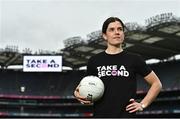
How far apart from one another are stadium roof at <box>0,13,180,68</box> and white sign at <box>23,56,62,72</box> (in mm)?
1050

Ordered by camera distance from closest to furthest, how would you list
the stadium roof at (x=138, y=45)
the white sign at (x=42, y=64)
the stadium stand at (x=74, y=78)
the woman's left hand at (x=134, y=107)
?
the woman's left hand at (x=134, y=107), the stadium roof at (x=138, y=45), the stadium stand at (x=74, y=78), the white sign at (x=42, y=64)

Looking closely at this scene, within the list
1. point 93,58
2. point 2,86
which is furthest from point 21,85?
point 93,58

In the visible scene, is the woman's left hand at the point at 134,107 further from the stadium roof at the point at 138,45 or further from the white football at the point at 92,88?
the stadium roof at the point at 138,45

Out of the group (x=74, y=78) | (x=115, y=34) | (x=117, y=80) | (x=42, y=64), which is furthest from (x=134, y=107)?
(x=74, y=78)

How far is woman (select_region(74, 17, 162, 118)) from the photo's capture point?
3801 millimetres

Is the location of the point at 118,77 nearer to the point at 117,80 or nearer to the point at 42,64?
the point at 117,80

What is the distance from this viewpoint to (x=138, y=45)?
1609 inches

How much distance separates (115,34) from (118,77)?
400mm

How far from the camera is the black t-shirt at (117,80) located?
3814 mm

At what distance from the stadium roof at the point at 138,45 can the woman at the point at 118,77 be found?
1192 inches

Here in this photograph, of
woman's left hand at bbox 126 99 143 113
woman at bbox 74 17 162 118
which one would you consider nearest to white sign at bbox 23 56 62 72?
woman at bbox 74 17 162 118

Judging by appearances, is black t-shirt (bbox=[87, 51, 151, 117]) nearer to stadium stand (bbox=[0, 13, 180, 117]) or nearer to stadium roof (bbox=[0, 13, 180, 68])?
stadium roof (bbox=[0, 13, 180, 68])

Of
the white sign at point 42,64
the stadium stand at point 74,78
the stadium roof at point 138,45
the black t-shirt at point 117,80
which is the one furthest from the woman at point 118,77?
the white sign at point 42,64

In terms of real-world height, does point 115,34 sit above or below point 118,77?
above
